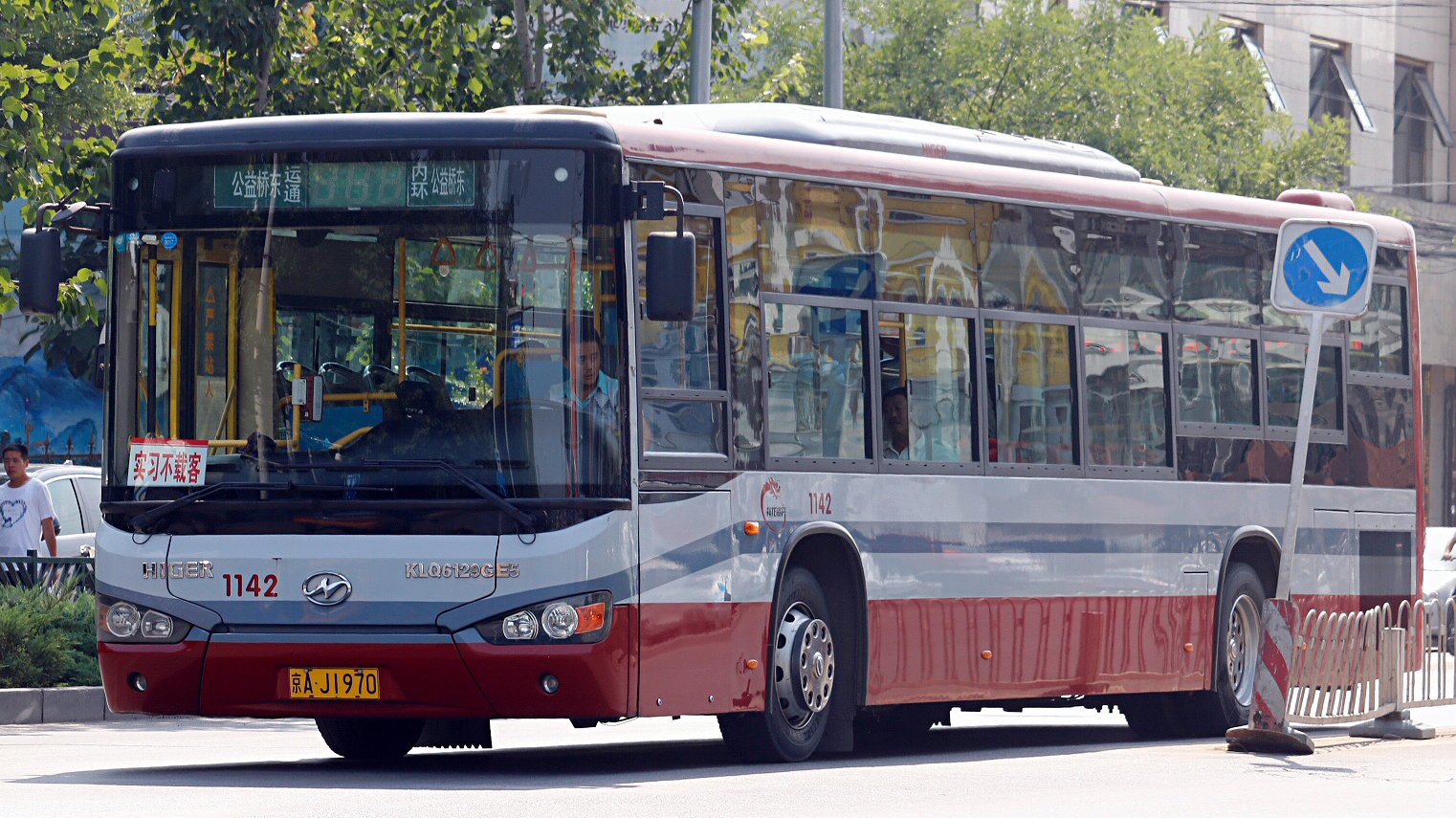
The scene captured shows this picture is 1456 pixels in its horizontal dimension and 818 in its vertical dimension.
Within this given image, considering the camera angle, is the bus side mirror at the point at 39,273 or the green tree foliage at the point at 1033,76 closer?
the bus side mirror at the point at 39,273

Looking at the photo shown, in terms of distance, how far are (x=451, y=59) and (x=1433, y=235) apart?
28346mm

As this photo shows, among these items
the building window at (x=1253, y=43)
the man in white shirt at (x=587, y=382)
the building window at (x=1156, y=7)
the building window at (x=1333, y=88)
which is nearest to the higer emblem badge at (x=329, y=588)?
the man in white shirt at (x=587, y=382)

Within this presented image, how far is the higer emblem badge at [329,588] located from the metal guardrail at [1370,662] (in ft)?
16.1

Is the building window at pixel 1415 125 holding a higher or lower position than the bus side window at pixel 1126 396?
higher

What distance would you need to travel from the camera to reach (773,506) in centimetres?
1142

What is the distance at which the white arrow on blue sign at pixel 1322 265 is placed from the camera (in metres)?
12.8

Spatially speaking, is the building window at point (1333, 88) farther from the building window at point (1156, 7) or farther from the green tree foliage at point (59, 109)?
the green tree foliage at point (59, 109)

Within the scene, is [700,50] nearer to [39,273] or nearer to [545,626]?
[39,273]

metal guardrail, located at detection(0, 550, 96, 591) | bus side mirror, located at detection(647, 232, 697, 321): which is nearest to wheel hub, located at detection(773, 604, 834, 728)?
bus side mirror, located at detection(647, 232, 697, 321)

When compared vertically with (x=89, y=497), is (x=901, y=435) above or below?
above

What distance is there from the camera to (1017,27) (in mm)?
32906

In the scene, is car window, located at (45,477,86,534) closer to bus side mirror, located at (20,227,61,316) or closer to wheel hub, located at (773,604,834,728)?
bus side mirror, located at (20,227,61,316)

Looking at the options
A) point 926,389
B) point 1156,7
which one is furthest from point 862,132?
point 1156,7

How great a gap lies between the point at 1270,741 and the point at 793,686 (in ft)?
8.43
